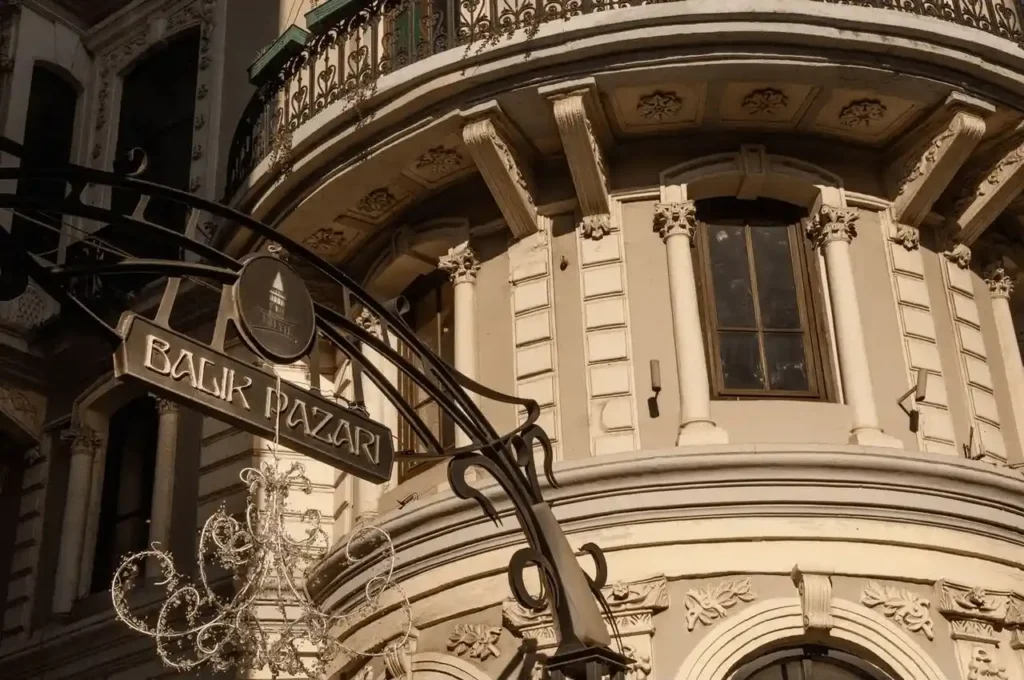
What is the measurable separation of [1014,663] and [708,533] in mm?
2411

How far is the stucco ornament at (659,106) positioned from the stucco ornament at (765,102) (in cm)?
58

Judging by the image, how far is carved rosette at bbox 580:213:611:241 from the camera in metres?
11.8

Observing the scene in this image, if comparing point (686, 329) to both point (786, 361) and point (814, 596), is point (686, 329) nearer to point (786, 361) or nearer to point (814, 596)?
point (786, 361)

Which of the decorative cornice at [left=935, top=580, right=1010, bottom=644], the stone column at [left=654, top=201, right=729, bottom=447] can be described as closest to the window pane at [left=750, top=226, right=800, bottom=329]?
the stone column at [left=654, top=201, right=729, bottom=447]

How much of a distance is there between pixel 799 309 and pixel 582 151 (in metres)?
2.30

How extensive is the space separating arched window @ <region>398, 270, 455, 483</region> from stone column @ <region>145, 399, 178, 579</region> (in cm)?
309

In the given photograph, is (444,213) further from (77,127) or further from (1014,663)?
(77,127)

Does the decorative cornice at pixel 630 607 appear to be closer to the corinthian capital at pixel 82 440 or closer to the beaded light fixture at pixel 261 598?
the beaded light fixture at pixel 261 598

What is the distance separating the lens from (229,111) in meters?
16.2

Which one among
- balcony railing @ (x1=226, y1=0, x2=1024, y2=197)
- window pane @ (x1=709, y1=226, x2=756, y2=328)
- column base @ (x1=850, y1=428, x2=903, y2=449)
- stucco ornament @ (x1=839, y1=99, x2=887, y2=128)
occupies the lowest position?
column base @ (x1=850, y1=428, x2=903, y2=449)

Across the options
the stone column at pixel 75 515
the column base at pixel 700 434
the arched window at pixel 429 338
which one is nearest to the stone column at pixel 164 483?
the stone column at pixel 75 515

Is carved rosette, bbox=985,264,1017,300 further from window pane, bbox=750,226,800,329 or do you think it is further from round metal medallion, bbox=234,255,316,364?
round metal medallion, bbox=234,255,316,364

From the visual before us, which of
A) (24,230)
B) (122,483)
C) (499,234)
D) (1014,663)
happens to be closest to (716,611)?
(1014,663)

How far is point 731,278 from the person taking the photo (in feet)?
38.9
